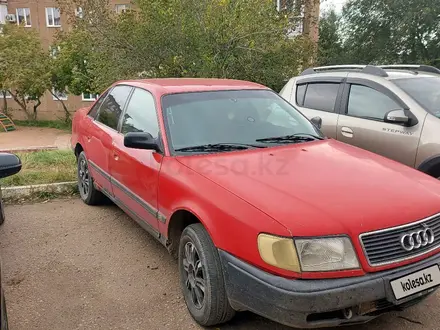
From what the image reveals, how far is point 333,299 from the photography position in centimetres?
220

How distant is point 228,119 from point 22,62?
78.5 feet

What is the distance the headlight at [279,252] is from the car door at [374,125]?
9.91 ft

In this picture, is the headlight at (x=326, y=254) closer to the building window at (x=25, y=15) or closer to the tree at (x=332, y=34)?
the tree at (x=332, y=34)

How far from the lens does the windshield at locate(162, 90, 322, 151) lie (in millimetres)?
3393

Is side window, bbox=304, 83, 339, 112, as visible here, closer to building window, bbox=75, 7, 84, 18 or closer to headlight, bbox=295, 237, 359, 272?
headlight, bbox=295, 237, 359, 272

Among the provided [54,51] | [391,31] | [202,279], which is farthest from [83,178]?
[391,31]

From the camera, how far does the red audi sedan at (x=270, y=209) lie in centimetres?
226

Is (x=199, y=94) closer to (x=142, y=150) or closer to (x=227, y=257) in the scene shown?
(x=142, y=150)

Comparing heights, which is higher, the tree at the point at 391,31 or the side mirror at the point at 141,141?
the tree at the point at 391,31

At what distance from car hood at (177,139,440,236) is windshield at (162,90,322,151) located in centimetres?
24

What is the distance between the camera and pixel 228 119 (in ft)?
11.7

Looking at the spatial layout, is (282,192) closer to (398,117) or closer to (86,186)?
(398,117)

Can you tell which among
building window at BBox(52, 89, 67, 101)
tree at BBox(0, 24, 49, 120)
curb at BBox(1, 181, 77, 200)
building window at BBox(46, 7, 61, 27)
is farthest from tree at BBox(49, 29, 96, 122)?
curb at BBox(1, 181, 77, 200)

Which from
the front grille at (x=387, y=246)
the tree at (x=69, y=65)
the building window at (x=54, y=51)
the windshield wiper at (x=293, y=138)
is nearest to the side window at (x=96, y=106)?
the windshield wiper at (x=293, y=138)
